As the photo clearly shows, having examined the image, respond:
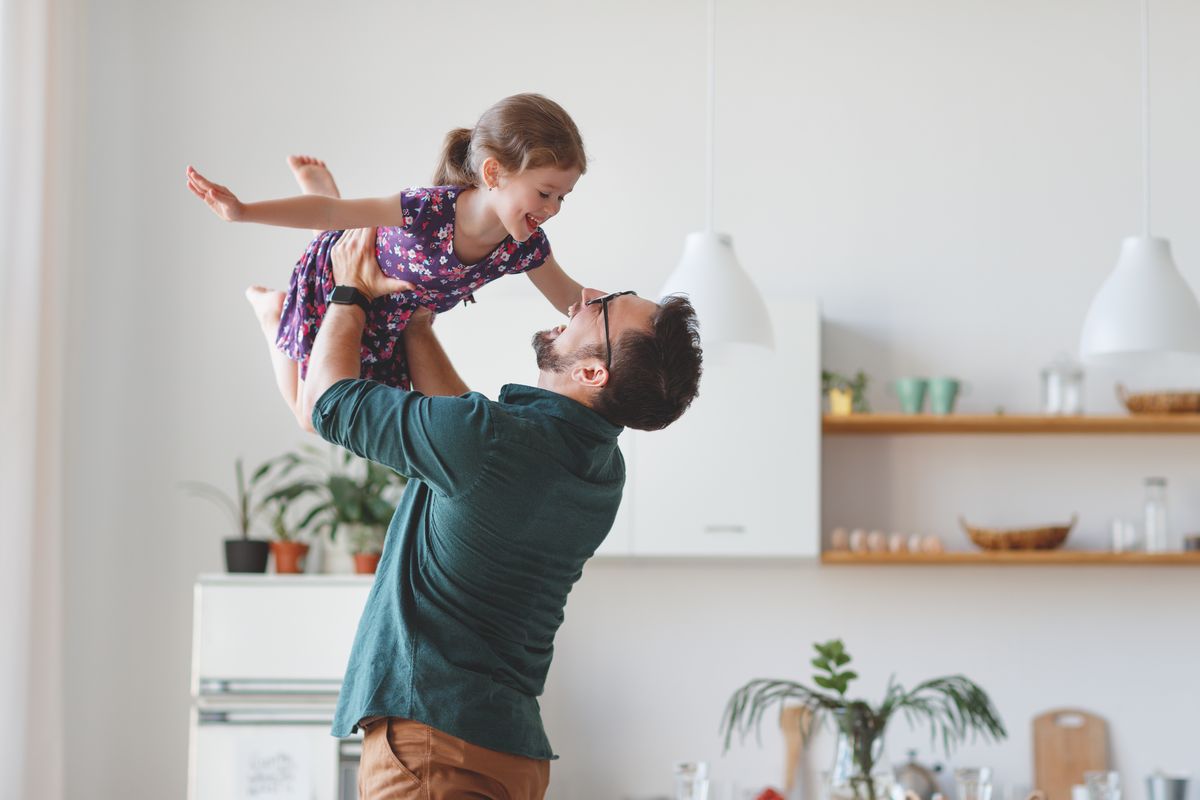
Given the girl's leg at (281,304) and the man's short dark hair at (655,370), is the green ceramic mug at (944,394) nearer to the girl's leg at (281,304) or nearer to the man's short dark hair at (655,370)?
the man's short dark hair at (655,370)

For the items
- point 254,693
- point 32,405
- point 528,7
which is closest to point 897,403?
point 528,7

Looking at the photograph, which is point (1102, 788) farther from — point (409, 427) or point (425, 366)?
point (409, 427)

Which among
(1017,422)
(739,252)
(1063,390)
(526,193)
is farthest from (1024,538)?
(526,193)

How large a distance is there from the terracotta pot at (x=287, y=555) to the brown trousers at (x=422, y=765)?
7.93ft

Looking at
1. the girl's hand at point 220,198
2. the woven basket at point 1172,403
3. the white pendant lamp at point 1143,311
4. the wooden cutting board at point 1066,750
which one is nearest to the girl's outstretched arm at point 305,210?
the girl's hand at point 220,198

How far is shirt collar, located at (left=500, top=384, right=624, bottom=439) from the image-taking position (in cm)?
199

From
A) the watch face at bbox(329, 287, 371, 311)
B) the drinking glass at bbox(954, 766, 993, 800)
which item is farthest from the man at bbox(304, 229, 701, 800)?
the drinking glass at bbox(954, 766, 993, 800)

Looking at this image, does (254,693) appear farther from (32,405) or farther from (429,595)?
(429,595)

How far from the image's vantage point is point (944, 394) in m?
4.41

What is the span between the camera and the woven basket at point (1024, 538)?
4348mm

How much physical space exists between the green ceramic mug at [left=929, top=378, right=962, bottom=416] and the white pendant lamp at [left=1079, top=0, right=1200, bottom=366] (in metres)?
0.93

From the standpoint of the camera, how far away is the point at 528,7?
16.1 ft

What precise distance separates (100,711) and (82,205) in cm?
174

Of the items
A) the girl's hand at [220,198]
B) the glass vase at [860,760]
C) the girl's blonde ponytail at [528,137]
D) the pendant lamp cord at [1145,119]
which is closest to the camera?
the girl's hand at [220,198]
